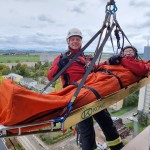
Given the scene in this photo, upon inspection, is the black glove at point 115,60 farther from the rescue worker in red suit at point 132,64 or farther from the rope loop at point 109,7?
the rope loop at point 109,7

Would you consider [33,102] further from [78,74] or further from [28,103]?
[78,74]

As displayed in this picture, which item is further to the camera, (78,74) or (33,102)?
(78,74)

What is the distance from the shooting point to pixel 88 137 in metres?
1.84

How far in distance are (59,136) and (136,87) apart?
8.54 metres

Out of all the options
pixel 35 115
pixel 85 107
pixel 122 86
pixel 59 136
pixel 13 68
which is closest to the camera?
pixel 35 115

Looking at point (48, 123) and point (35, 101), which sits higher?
point (35, 101)

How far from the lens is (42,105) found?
3.56ft

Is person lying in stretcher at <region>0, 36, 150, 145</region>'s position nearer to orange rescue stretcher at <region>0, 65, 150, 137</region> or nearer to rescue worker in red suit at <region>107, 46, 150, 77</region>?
orange rescue stretcher at <region>0, 65, 150, 137</region>

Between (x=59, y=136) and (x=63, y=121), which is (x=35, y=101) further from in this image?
(x=59, y=136)

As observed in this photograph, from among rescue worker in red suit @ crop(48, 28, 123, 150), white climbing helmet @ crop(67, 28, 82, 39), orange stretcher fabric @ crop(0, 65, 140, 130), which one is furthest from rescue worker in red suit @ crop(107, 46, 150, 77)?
orange stretcher fabric @ crop(0, 65, 140, 130)

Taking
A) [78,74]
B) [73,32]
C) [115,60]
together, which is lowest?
[78,74]

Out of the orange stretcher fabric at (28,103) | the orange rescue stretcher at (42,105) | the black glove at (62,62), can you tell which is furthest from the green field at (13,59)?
the orange stretcher fabric at (28,103)

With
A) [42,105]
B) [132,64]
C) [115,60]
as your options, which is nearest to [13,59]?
[115,60]

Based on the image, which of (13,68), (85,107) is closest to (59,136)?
(85,107)
